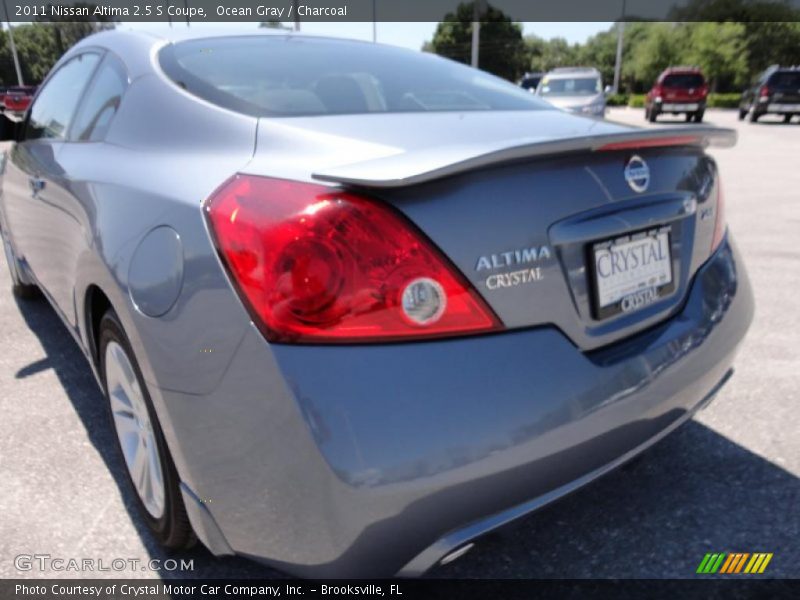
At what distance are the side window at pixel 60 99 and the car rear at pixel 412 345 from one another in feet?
5.17

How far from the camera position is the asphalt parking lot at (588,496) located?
6.20 feet

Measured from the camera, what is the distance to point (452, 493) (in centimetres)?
129

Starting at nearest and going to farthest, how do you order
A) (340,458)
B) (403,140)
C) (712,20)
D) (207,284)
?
(340,458) → (207,284) → (403,140) → (712,20)

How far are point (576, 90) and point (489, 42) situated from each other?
55.7 metres

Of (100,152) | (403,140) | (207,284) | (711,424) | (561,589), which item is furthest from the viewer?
(711,424)

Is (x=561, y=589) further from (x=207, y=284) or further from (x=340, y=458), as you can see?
(x=207, y=284)

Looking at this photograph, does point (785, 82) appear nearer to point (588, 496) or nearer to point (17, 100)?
point (588, 496)

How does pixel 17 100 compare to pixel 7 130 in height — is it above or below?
below

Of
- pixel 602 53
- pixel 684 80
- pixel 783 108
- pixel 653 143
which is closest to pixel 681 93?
pixel 684 80

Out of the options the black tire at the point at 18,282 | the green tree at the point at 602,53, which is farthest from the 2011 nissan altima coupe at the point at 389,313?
the green tree at the point at 602,53

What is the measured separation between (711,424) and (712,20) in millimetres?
59979

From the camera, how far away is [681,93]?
22.8 metres

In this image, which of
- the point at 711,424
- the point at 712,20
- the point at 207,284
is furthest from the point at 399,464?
the point at 712,20
